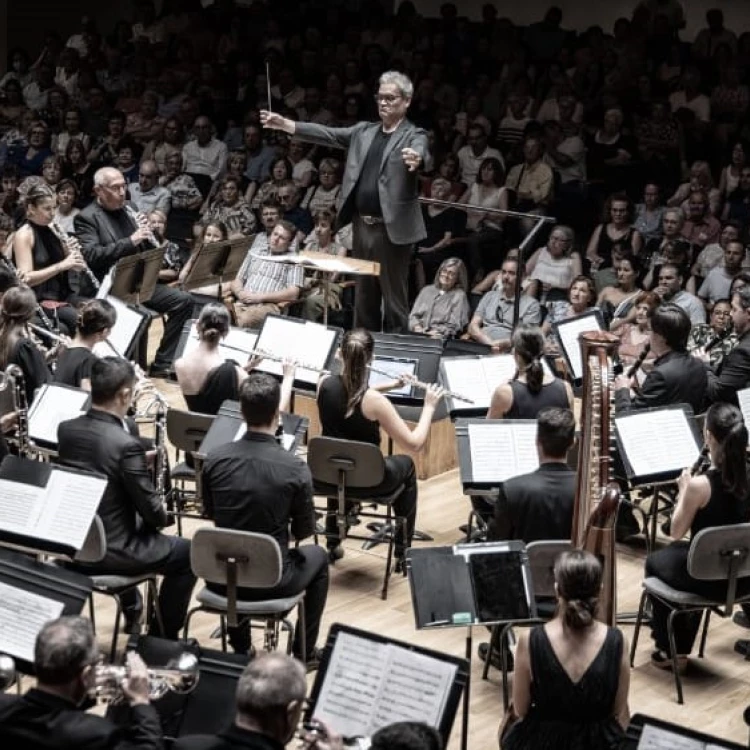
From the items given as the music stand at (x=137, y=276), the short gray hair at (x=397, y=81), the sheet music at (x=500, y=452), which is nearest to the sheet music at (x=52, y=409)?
the sheet music at (x=500, y=452)

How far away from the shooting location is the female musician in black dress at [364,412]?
6.74 metres

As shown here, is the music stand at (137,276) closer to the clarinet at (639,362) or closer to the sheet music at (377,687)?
the clarinet at (639,362)

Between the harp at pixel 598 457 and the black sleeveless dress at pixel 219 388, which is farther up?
the harp at pixel 598 457

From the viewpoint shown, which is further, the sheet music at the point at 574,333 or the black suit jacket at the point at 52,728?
the sheet music at the point at 574,333

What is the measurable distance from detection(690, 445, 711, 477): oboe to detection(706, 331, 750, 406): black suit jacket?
1418 mm

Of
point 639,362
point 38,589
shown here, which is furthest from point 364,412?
point 38,589

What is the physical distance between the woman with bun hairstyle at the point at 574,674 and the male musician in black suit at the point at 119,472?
5.84ft

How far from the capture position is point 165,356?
1052 cm

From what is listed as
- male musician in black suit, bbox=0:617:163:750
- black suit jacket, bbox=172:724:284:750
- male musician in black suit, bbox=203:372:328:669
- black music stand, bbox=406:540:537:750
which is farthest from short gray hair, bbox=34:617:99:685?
male musician in black suit, bbox=203:372:328:669

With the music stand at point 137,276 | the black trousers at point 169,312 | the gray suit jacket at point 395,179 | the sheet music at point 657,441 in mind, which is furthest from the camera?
the black trousers at point 169,312

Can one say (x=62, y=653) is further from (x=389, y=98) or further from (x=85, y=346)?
(x=389, y=98)

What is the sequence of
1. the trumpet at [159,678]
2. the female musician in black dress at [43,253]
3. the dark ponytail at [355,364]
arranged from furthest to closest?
the female musician in black dress at [43,253], the dark ponytail at [355,364], the trumpet at [159,678]

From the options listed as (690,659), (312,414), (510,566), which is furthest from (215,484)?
(312,414)

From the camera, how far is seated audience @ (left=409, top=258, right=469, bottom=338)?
34.1 ft
